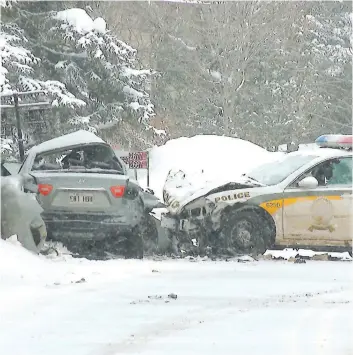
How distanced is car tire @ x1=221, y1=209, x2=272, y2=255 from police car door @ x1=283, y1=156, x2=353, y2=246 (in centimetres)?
28

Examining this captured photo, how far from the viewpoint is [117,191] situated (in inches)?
353

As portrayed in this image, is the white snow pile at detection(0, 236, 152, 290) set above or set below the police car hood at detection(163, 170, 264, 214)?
below

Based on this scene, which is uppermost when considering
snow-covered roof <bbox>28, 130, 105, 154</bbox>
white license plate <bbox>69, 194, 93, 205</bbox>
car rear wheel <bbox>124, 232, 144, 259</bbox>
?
snow-covered roof <bbox>28, 130, 105, 154</bbox>

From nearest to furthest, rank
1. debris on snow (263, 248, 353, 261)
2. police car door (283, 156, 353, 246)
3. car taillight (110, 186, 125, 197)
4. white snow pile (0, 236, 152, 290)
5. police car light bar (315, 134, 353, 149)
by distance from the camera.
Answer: white snow pile (0, 236, 152, 290), car taillight (110, 186, 125, 197), police car door (283, 156, 353, 246), debris on snow (263, 248, 353, 261), police car light bar (315, 134, 353, 149)

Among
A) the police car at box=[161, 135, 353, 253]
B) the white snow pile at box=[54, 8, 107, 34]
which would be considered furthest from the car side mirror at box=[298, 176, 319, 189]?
the white snow pile at box=[54, 8, 107, 34]

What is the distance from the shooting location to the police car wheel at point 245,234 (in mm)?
9406

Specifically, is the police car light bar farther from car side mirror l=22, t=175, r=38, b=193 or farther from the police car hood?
car side mirror l=22, t=175, r=38, b=193

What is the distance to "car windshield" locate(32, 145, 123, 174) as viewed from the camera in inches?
363

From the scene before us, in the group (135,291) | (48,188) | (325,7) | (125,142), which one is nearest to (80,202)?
(48,188)

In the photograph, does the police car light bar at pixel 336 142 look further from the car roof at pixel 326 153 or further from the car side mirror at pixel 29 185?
the car side mirror at pixel 29 185

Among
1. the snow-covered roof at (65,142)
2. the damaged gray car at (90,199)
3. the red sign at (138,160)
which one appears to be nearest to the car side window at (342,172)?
the damaged gray car at (90,199)

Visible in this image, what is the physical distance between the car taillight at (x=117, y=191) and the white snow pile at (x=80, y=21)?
13951mm

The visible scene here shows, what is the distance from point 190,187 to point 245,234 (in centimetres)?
108

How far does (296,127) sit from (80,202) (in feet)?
97.8
